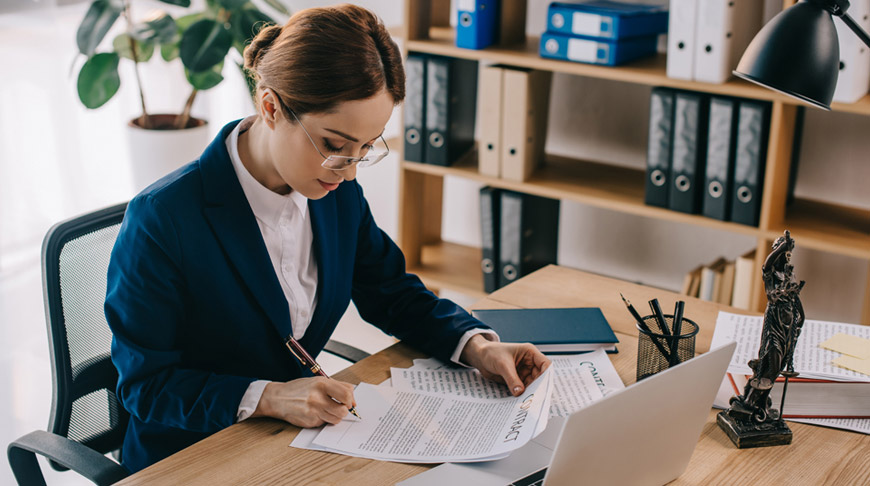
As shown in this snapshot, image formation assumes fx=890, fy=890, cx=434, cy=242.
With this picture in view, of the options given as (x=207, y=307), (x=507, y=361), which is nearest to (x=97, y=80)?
(x=207, y=307)

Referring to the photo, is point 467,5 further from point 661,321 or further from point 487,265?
point 661,321

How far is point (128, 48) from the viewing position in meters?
3.07

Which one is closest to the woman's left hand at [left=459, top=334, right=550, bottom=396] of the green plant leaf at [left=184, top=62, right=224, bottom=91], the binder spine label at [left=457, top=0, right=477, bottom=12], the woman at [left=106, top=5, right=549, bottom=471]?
the woman at [left=106, top=5, right=549, bottom=471]

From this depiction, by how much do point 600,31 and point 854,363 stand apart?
1.31 meters

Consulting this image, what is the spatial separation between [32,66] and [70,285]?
7.07ft

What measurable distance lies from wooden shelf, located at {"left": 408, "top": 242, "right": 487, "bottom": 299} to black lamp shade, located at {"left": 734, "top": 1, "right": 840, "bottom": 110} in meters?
1.75

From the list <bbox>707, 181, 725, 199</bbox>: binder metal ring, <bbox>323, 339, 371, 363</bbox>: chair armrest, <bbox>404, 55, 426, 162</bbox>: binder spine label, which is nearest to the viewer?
<bbox>323, 339, 371, 363</bbox>: chair armrest

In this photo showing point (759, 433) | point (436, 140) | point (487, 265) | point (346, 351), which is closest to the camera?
point (759, 433)

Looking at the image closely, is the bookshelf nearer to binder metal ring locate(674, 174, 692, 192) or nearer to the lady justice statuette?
binder metal ring locate(674, 174, 692, 192)

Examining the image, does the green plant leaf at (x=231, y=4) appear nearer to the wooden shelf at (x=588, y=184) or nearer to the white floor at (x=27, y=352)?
the wooden shelf at (x=588, y=184)

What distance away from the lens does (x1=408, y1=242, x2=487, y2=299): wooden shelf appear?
9.65ft

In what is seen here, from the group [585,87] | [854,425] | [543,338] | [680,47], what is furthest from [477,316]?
[585,87]

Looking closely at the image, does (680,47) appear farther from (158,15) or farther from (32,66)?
(32,66)

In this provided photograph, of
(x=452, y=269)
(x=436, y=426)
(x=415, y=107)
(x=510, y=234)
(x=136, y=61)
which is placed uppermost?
(x=136, y=61)
